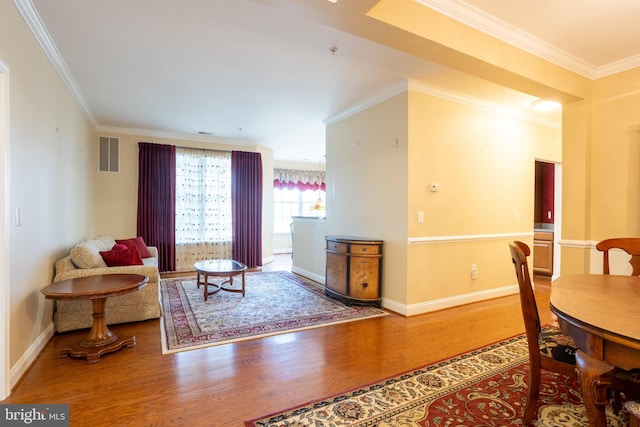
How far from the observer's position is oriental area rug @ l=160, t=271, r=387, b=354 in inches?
123

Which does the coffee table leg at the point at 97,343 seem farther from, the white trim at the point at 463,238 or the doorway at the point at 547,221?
the doorway at the point at 547,221

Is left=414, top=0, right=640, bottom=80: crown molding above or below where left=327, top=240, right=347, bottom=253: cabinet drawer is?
above

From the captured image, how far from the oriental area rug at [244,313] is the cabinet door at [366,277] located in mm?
175

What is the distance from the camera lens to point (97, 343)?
269 cm

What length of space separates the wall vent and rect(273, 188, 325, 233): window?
410 centimetres

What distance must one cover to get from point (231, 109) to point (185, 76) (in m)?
1.17

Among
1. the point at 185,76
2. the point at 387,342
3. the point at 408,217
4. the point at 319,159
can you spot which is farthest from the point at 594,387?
the point at 319,159

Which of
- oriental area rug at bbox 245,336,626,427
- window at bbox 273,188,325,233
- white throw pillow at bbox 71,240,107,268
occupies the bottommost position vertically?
oriental area rug at bbox 245,336,626,427

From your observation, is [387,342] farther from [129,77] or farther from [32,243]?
[129,77]

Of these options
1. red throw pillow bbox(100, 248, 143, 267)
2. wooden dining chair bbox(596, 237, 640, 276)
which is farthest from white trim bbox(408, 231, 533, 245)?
red throw pillow bbox(100, 248, 143, 267)

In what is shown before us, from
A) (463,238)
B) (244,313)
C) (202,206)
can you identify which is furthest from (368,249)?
(202,206)

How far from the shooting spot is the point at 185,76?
142 inches

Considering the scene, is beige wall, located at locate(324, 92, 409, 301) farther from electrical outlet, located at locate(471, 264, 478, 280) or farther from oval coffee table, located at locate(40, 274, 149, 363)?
oval coffee table, located at locate(40, 274, 149, 363)

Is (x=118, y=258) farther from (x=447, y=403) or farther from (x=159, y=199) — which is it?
(x=447, y=403)
